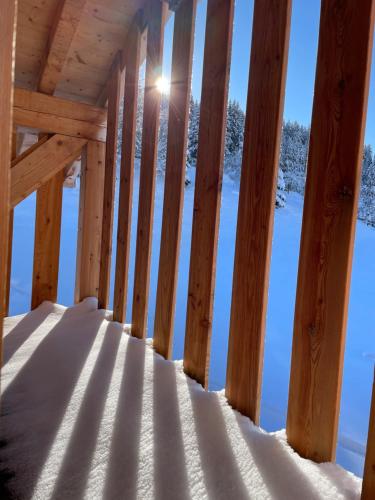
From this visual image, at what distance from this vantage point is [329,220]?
49.1 inches

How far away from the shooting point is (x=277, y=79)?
146 centimetres

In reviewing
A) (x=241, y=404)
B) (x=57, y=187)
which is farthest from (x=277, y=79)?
(x=57, y=187)

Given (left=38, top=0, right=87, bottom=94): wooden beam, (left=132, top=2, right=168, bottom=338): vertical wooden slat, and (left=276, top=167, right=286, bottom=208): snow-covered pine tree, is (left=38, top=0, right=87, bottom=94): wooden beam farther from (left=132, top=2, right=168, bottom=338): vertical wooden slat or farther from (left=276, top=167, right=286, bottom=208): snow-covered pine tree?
(left=276, top=167, right=286, bottom=208): snow-covered pine tree

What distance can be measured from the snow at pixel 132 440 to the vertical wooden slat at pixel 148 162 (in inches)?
18.2

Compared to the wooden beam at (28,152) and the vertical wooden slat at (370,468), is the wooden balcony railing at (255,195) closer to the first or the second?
the vertical wooden slat at (370,468)

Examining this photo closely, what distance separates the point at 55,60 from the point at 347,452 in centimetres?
1083

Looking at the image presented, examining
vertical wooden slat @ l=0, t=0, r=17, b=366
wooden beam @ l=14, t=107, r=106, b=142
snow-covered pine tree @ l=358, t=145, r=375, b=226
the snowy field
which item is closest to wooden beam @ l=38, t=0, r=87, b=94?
wooden beam @ l=14, t=107, r=106, b=142

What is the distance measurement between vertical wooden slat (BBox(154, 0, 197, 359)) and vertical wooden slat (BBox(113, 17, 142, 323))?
0.55 m

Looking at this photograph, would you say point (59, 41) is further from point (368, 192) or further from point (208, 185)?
point (368, 192)

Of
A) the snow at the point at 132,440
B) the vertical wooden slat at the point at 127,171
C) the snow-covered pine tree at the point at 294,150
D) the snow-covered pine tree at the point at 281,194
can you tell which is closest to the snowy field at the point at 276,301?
the snow-covered pine tree at the point at 281,194

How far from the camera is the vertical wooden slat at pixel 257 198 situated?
1.46m

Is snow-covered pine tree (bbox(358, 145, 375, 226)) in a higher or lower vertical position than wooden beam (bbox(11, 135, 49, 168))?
higher

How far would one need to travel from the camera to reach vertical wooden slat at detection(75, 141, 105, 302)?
329 cm

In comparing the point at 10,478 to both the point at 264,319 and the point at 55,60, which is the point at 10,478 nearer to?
the point at 264,319
